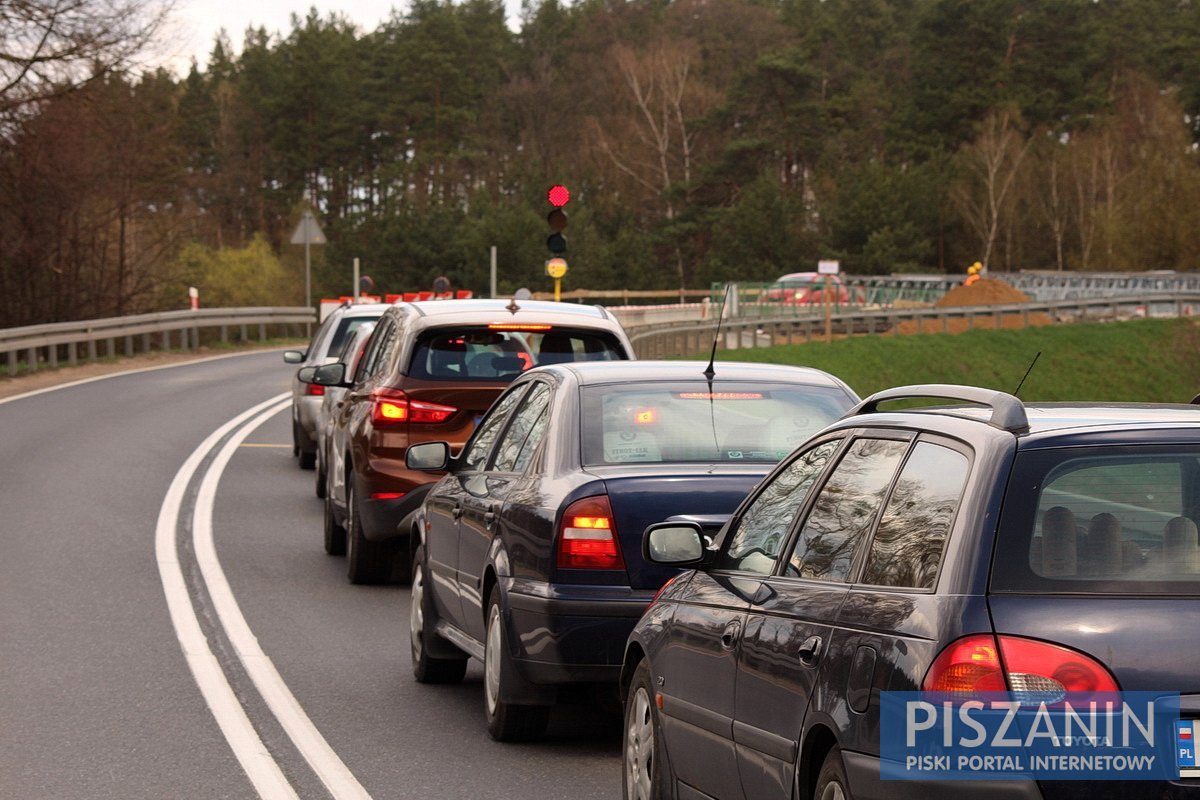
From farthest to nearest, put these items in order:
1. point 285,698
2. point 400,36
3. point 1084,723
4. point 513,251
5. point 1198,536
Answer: point 400,36, point 513,251, point 285,698, point 1198,536, point 1084,723

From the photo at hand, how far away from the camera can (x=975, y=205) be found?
94750 millimetres

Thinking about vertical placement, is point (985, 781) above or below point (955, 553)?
below

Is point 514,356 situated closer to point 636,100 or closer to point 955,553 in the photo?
point 955,553

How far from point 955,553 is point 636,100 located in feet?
318

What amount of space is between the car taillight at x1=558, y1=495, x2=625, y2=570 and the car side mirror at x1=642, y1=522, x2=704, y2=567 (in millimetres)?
1689

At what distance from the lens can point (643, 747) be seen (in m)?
6.23

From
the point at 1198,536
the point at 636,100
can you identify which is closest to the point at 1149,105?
the point at 636,100

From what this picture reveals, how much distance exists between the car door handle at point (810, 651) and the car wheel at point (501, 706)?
3197 millimetres

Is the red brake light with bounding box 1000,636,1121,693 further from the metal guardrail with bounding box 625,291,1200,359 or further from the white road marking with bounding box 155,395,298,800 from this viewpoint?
the metal guardrail with bounding box 625,291,1200,359

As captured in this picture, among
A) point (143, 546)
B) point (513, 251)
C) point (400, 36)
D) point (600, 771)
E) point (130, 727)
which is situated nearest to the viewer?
point (600, 771)

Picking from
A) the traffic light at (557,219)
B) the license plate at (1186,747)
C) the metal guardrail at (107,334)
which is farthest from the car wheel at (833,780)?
the metal guardrail at (107,334)

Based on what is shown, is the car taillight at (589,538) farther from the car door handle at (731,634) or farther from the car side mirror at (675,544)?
the car door handle at (731,634)

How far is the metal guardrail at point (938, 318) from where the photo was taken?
46875 millimetres

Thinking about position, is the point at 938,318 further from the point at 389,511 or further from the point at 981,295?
the point at 389,511
